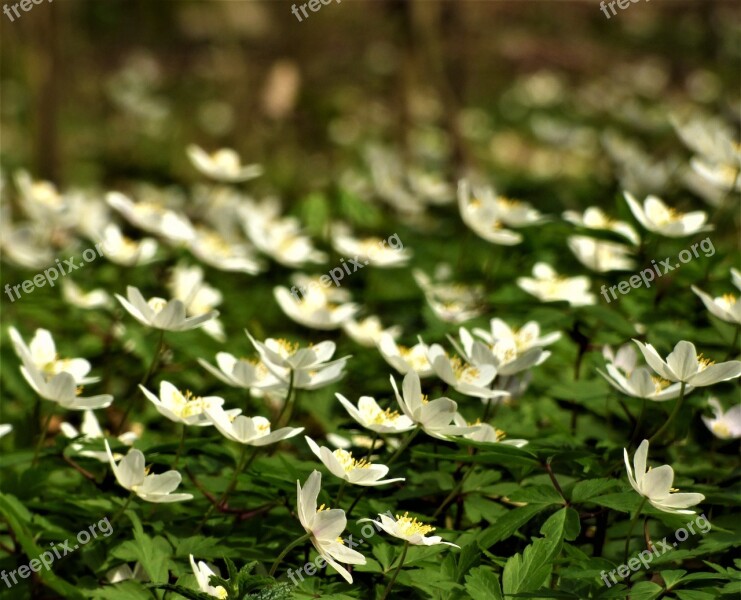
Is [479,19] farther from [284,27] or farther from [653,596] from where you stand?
[653,596]

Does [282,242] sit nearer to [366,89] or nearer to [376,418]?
[376,418]

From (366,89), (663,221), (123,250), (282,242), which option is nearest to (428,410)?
(663,221)

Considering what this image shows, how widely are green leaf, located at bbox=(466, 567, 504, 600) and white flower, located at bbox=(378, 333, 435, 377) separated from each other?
436 millimetres

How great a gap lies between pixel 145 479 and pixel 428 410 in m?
0.48

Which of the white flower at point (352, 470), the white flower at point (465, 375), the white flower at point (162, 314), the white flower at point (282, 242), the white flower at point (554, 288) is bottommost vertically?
the white flower at point (554, 288)

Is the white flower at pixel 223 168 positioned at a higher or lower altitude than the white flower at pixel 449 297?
higher

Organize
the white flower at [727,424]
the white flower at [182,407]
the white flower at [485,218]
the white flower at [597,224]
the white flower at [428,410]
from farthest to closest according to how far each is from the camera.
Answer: the white flower at [485,218]
the white flower at [597,224]
the white flower at [727,424]
the white flower at [182,407]
the white flower at [428,410]

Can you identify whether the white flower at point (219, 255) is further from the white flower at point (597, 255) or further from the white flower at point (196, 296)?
the white flower at point (597, 255)

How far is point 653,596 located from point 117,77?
31.6 ft

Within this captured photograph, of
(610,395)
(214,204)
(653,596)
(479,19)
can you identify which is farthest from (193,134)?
(653,596)

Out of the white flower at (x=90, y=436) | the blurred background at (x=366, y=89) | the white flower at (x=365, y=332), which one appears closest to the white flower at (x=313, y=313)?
the white flower at (x=365, y=332)

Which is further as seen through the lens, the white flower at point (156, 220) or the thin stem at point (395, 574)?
the white flower at point (156, 220)

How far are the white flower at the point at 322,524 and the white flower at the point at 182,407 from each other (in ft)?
1.02

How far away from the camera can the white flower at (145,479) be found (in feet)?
5.52
